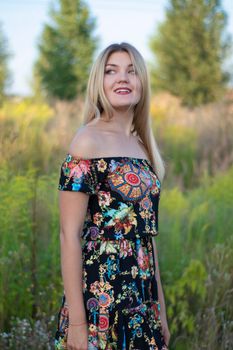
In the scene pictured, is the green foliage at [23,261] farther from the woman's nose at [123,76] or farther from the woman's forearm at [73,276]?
the woman's nose at [123,76]

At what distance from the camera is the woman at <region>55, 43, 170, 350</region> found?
2193 millimetres

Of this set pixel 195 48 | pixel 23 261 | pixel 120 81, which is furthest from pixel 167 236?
pixel 195 48

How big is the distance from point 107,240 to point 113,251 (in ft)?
0.16

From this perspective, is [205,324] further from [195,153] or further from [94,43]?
[94,43]

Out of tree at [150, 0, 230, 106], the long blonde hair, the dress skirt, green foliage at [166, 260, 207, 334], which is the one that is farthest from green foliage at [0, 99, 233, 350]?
tree at [150, 0, 230, 106]

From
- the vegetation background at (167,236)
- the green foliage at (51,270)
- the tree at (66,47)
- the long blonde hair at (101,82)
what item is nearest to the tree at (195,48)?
the tree at (66,47)

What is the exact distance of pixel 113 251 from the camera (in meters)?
2.24

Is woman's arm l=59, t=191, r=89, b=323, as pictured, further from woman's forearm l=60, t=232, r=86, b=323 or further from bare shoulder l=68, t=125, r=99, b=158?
bare shoulder l=68, t=125, r=99, b=158

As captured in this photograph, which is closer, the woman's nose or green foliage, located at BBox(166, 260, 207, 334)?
the woman's nose

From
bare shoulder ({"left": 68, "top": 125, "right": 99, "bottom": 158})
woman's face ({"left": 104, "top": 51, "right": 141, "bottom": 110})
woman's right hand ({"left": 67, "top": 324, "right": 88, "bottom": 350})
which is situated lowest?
woman's right hand ({"left": 67, "top": 324, "right": 88, "bottom": 350})

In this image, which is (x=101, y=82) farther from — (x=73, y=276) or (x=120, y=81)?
(x=73, y=276)

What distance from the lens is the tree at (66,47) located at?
27.2 m

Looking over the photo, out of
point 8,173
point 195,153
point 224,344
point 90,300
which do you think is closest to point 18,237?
point 8,173

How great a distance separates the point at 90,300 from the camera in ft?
7.35
